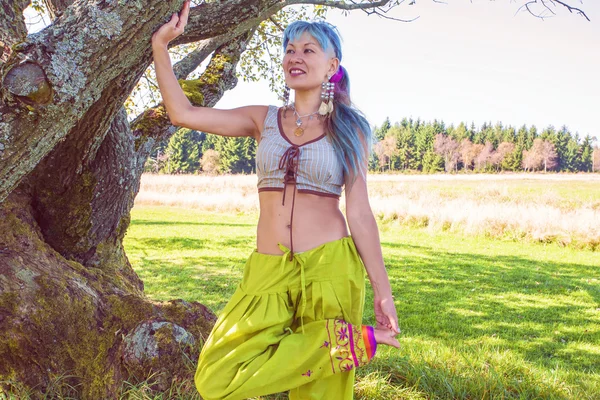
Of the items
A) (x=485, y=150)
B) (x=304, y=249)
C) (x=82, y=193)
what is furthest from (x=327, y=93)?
(x=485, y=150)

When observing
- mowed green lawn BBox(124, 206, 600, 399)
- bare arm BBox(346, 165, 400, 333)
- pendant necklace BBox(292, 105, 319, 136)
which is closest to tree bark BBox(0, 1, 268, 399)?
pendant necklace BBox(292, 105, 319, 136)

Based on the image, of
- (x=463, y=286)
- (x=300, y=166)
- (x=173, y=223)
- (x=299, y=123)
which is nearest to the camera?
(x=300, y=166)

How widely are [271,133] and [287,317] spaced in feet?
2.83

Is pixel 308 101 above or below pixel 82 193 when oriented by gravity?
above

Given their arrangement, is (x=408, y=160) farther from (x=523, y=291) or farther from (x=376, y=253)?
(x=376, y=253)

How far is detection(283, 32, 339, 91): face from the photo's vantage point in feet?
7.91

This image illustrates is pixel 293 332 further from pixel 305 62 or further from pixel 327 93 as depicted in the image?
pixel 305 62

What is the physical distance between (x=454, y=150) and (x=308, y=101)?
80569mm

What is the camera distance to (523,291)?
8633 mm

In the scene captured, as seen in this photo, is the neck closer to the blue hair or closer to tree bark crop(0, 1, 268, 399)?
the blue hair

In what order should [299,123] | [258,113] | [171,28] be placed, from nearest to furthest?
[171,28] → [299,123] → [258,113]

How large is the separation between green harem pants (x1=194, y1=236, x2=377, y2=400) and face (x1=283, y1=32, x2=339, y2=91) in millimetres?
765

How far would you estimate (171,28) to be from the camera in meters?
2.21

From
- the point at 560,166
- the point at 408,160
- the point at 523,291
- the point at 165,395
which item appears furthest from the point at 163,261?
the point at 560,166
